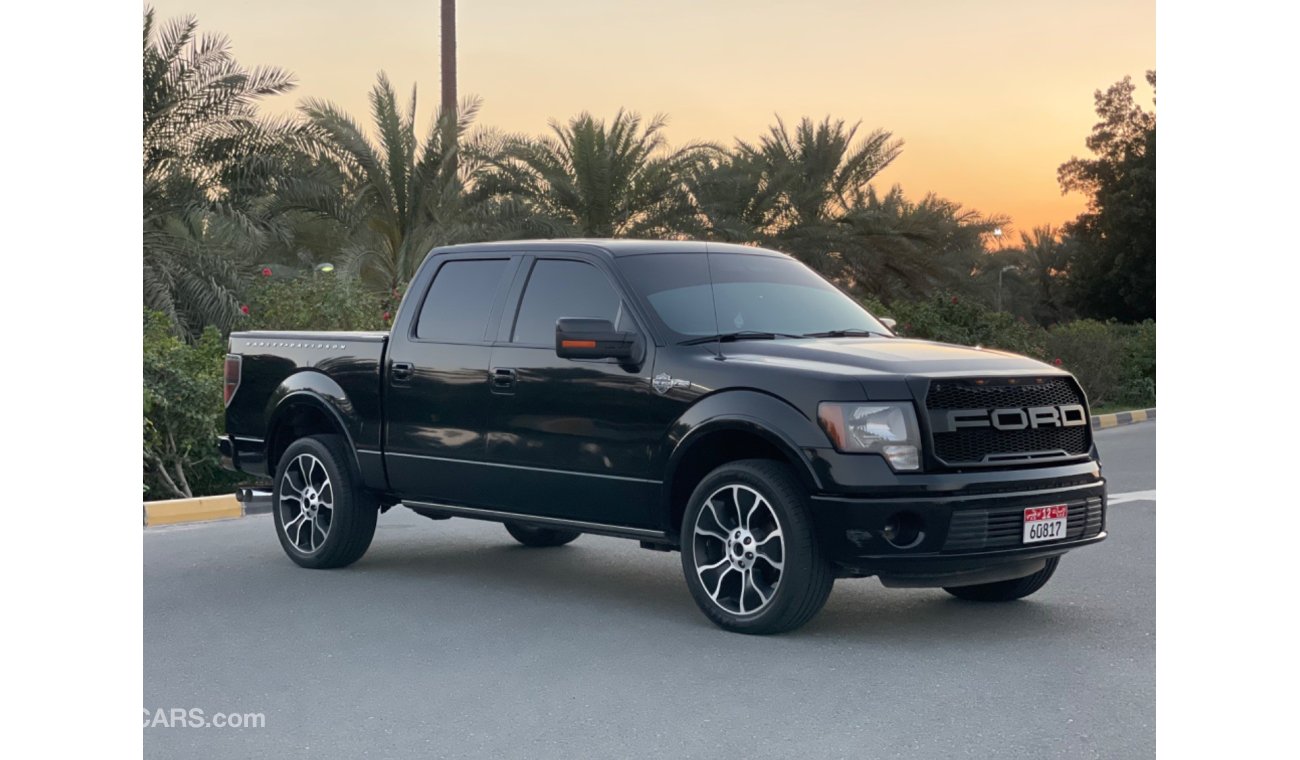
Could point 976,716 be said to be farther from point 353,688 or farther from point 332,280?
point 332,280

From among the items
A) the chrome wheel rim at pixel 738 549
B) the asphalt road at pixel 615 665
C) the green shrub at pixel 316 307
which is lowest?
the asphalt road at pixel 615 665

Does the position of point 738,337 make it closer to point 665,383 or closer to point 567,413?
point 665,383

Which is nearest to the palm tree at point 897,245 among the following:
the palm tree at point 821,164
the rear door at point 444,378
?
the palm tree at point 821,164

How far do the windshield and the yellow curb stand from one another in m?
5.84

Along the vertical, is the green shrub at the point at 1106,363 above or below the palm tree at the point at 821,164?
below

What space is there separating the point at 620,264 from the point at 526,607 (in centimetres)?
192

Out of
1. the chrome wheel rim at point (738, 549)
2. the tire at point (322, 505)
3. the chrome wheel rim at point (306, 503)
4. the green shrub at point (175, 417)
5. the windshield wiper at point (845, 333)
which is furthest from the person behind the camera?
the green shrub at point (175, 417)

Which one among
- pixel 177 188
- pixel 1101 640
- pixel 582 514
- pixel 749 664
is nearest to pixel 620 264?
pixel 582 514

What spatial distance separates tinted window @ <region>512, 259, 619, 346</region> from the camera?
844 centimetres

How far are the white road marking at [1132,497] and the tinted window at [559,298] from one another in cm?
609

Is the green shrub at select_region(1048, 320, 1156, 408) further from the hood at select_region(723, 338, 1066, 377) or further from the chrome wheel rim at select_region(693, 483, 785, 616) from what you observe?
the chrome wheel rim at select_region(693, 483, 785, 616)

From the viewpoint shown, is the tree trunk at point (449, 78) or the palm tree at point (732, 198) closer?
the tree trunk at point (449, 78)

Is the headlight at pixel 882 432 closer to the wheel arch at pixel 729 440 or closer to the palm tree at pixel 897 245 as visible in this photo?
the wheel arch at pixel 729 440

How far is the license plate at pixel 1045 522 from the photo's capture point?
7273mm
